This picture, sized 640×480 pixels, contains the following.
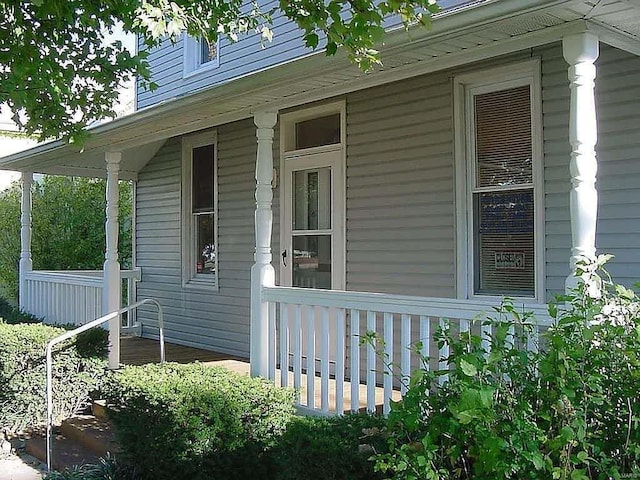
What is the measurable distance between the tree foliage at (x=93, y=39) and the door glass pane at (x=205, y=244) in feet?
10.7

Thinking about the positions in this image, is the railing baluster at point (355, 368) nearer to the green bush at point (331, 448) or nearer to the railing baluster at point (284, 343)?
the railing baluster at point (284, 343)

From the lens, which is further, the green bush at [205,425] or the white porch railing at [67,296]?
the white porch railing at [67,296]

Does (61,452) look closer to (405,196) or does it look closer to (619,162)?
(405,196)

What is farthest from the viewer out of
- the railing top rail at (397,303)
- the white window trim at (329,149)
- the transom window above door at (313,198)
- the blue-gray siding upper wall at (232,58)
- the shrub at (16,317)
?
the shrub at (16,317)

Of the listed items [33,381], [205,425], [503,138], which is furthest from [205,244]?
[205,425]

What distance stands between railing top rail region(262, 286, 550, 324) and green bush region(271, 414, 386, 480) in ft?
2.80

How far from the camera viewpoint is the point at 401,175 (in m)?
6.70

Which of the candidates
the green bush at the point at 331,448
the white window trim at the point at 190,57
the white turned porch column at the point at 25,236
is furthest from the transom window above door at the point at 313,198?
the white turned porch column at the point at 25,236

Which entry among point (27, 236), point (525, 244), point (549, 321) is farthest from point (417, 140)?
point (27, 236)

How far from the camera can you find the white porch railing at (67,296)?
28.8 feet

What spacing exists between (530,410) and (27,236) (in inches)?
375

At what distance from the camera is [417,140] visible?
655cm

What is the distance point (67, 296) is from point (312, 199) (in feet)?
13.0

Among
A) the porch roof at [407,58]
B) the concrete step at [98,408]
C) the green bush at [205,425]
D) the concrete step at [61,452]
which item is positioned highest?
the porch roof at [407,58]
